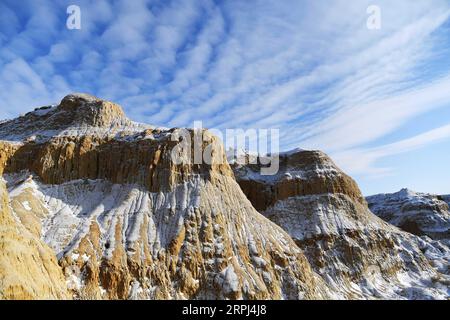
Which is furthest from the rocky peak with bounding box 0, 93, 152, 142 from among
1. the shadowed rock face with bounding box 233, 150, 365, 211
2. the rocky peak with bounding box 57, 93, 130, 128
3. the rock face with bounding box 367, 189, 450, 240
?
the rock face with bounding box 367, 189, 450, 240

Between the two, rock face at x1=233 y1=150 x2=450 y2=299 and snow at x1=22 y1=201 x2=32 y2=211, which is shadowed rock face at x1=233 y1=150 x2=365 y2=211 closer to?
rock face at x1=233 y1=150 x2=450 y2=299

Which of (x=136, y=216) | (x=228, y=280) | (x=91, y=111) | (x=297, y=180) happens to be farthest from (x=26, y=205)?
(x=297, y=180)

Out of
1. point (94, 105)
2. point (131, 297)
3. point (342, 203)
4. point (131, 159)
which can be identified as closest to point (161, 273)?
point (131, 297)

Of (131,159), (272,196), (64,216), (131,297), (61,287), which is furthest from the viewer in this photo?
(272,196)

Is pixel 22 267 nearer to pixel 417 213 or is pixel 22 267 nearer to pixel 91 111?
pixel 91 111

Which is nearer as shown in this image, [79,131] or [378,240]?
[79,131]
